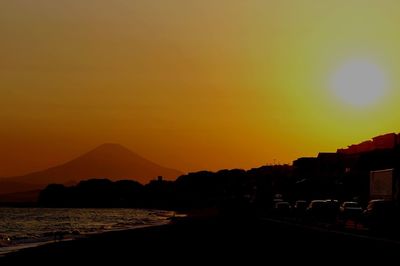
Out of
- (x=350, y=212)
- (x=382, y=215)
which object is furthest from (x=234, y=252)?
(x=350, y=212)

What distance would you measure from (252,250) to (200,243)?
306 inches

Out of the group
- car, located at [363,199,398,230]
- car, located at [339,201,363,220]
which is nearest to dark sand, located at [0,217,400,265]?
car, located at [363,199,398,230]

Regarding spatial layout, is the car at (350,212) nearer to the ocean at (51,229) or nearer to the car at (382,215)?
the car at (382,215)

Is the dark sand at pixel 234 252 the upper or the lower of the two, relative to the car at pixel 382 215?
lower

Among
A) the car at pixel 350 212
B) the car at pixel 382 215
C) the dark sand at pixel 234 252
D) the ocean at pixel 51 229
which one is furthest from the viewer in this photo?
the car at pixel 350 212

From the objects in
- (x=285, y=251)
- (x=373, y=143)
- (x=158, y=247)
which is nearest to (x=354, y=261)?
(x=285, y=251)

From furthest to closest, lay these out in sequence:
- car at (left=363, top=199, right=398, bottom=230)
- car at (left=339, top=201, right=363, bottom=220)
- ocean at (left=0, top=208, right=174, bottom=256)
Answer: car at (left=339, top=201, right=363, bottom=220), ocean at (left=0, top=208, right=174, bottom=256), car at (left=363, top=199, right=398, bottom=230)

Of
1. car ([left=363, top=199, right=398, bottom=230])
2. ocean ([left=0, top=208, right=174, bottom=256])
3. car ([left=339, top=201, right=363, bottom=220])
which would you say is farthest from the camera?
car ([left=339, top=201, right=363, bottom=220])

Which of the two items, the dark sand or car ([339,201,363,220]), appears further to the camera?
car ([339,201,363,220])

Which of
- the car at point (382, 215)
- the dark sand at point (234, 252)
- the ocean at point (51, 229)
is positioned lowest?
the ocean at point (51, 229)

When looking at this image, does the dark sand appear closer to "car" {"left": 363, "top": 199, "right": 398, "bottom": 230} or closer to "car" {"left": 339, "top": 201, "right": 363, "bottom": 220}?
"car" {"left": 363, "top": 199, "right": 398, "bottom": 230}

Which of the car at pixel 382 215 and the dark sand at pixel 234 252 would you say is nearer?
the dark sand at pixel 234 252

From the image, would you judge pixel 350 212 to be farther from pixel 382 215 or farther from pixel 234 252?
pixel 234 252

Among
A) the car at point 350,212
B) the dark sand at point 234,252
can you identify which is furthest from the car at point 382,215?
the car at point 350,212
